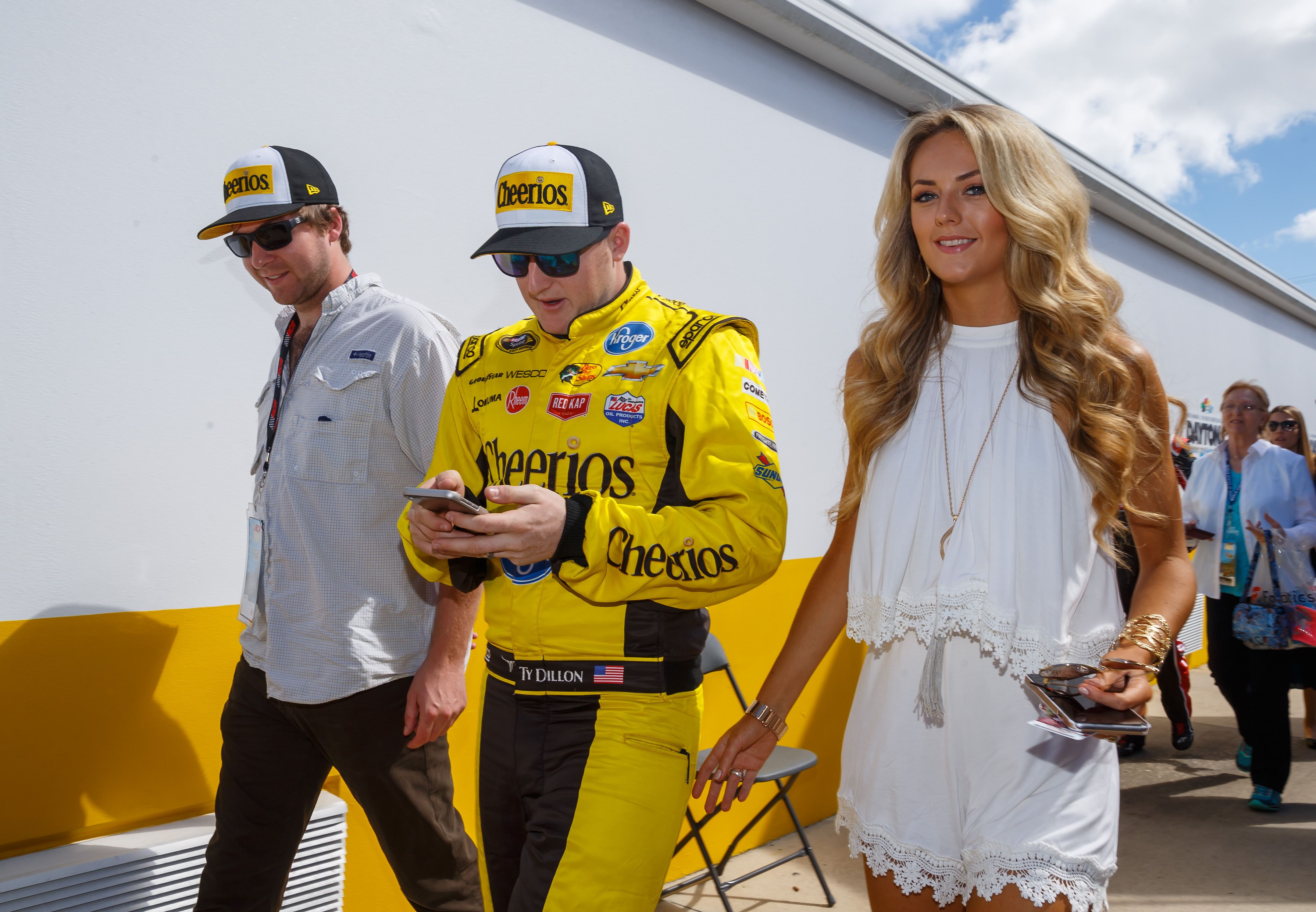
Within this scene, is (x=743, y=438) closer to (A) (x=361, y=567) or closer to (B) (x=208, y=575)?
(A) (x=361, y=567)

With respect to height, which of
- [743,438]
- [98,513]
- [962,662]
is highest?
[743,438]

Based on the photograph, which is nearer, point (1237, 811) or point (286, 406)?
point (286, 406)

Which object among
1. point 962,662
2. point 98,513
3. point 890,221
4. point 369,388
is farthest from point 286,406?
point 962,662

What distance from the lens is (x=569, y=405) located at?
6.19 ft

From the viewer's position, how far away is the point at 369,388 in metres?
2.43

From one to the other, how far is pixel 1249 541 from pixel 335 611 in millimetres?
4911

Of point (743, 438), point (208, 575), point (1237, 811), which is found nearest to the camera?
point (743, 438)

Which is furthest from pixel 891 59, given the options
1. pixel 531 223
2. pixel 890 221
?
pixel 531 223

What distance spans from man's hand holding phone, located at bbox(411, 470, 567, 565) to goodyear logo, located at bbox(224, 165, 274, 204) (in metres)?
1.34

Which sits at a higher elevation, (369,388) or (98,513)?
(369,388)

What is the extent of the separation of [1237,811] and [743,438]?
485 centimetres

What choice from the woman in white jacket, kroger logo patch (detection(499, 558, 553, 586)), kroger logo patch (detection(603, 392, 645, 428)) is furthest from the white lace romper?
the woman in white jacket

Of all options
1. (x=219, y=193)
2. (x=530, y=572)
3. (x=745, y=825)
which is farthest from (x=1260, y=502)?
(x=219, y=193)

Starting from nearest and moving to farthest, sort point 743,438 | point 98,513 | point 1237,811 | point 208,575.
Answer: point 743,438 < point 98,513 < point 208,575 < point 1237,811
